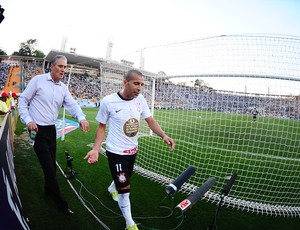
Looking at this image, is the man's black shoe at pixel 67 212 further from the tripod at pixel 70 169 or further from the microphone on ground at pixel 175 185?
the microphone on ground at pixel 175 185

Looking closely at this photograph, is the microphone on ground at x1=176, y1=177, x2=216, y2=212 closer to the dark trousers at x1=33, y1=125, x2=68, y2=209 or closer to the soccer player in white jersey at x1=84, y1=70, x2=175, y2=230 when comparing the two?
the soccer player in white jersey at x1=84, y1=70, x2=175, y2=230

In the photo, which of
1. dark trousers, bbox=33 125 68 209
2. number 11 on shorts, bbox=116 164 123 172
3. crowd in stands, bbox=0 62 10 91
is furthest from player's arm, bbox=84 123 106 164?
crowd in stands, bbox=0 62 10 91

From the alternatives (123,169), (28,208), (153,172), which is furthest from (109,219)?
(153,172)

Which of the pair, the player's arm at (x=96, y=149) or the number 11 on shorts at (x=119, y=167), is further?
the number 11 on shorts at (x=119, y=167)

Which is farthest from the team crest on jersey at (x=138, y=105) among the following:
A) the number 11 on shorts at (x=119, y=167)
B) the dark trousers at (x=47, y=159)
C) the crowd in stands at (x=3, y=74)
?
the crowd in stands at (x=3, y=74)

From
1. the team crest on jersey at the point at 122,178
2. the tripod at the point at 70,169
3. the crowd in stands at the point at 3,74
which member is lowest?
the tripod at the point at 70,169

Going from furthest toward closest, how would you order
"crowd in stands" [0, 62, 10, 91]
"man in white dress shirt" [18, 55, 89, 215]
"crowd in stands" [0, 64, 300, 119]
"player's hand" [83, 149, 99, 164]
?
"crowd in stands" [0, 62, 10, 91], "crowd in stands" [0, 64, 300, 119], "man in white dress shirt" [18, 55, 89, 215], "player's hand" [83, 149, 99, 164]

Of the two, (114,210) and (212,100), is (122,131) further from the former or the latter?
(212,100)

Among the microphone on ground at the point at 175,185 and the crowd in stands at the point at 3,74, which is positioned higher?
the crowd in stands at the point at 3,74

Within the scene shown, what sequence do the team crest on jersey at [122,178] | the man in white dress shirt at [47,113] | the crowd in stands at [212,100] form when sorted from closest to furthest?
the team crest on jersey at [122,178] → the man in white dress shirt at [47,113] → the crowd in stands at [212,100]

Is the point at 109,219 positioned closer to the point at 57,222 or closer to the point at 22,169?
the point at 57,222

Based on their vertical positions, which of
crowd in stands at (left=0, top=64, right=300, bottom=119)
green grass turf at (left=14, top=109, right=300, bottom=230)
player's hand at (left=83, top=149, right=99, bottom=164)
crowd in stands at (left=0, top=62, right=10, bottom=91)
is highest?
crowd in stands at (left=0, top=62, right=10, bottom=91)

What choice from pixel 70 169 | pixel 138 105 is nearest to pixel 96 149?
pixel 138 105

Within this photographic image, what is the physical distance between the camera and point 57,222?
3053 mm
